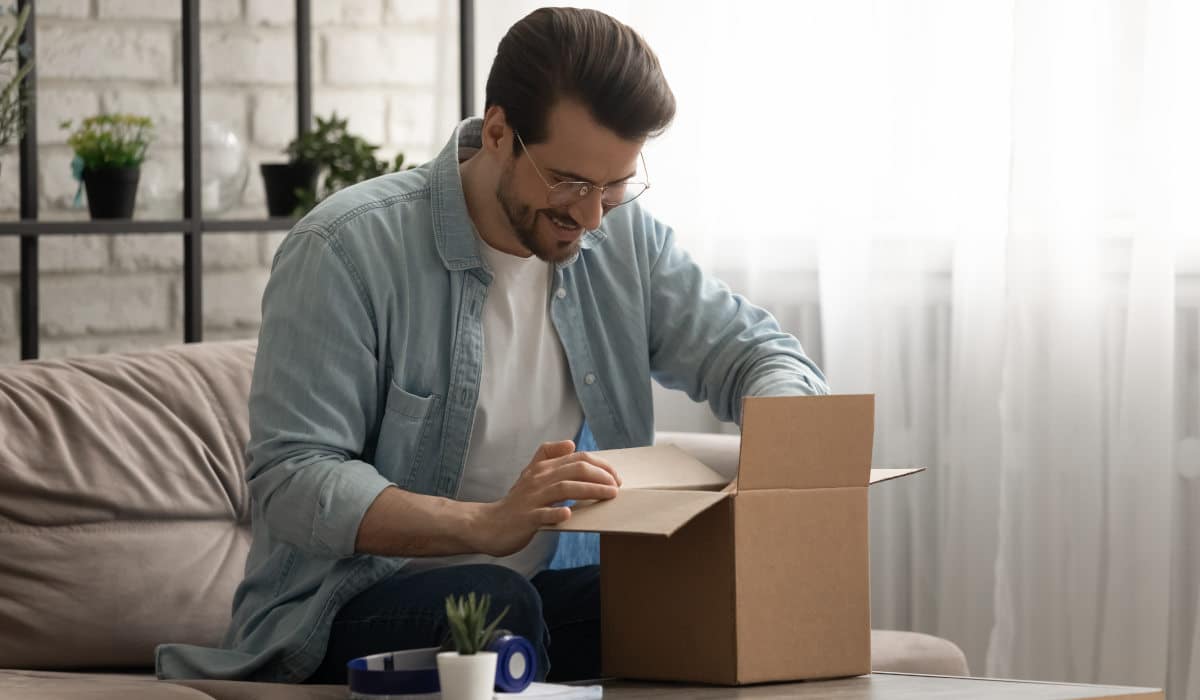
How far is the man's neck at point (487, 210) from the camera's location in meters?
1.63

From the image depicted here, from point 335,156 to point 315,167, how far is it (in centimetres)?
4

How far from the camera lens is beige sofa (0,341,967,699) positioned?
1740mm

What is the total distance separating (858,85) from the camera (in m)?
2.44

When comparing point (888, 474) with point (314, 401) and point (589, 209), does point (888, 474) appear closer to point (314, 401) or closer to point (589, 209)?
point (589, 209)

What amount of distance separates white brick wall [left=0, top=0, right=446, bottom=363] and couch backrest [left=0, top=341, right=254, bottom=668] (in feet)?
2.17

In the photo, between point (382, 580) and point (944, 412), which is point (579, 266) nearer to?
point (382, 580)

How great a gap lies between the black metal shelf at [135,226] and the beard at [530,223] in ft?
3.19

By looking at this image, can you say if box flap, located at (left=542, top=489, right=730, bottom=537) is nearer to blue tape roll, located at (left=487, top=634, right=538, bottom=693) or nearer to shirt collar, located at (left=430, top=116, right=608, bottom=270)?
blue tape roll, located at (left=487, top=634, right=538, bottom=693)

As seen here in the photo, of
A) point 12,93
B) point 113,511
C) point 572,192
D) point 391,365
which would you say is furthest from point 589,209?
point 12,93

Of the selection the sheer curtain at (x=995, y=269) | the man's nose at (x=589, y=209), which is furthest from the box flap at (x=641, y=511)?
the sheer curtain at (x=995, y=269)

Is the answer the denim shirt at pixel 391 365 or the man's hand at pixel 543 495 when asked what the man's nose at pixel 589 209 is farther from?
the man's hand at pixel 543 495

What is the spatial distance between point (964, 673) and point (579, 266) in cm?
71

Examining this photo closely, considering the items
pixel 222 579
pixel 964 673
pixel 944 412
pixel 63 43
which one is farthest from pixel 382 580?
pixel 63 43

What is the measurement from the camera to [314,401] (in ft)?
4.82
